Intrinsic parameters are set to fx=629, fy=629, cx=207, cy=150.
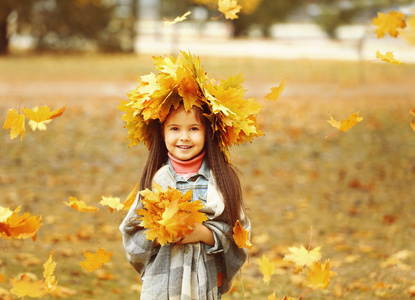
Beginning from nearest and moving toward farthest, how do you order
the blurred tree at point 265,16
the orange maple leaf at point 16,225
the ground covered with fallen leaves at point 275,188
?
the orange maple leaf at point 16,225
the ground covered with fallen leaves at point 275,188
the blurred tree at point 265,16

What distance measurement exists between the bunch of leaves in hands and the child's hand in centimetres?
3

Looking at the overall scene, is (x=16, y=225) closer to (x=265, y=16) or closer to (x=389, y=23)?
(x=389, y=23)

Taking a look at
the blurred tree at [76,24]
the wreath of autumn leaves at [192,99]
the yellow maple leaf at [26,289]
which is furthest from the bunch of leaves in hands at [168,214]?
the blurred tree at [76,24]

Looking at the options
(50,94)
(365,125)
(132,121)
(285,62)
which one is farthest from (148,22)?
(132,121)

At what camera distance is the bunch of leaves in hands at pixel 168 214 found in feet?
7.92

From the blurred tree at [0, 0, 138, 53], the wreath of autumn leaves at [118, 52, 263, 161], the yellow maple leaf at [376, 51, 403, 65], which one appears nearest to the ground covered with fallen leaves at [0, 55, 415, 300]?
the wreath of autumn leaves at [118, 52, 263, 161]

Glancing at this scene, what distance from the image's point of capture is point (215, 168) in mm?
2676

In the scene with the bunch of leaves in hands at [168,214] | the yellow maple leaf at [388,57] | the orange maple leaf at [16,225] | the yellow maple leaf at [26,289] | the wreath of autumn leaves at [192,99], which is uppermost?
the yellow maple leaf at [388,57]

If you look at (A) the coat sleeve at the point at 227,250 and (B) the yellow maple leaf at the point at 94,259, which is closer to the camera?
(A) the coat sleeve at the point at 227,250

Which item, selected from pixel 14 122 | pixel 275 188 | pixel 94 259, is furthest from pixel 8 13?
pixel 94 259

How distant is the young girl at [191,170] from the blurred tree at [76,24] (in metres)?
21.0

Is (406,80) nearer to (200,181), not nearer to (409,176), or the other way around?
(409,176)

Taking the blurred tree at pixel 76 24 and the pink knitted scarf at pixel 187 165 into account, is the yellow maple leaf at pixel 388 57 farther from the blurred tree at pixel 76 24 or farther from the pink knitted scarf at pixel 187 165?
the blurred tree at pixel 76 24

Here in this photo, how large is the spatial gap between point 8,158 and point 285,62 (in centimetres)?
1442
